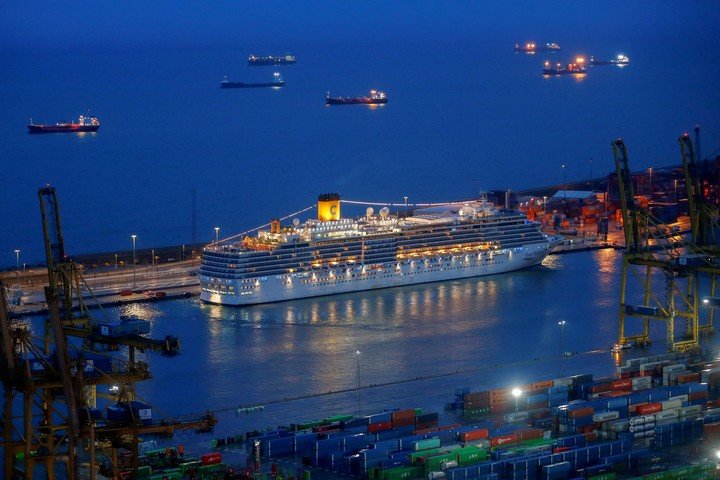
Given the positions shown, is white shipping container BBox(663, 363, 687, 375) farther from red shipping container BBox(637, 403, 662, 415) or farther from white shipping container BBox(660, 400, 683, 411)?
red shipping container BBox(637, 403, 662, 415)

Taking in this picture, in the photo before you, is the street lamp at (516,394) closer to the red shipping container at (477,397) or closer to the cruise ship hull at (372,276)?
the red shipping container at (477,397)

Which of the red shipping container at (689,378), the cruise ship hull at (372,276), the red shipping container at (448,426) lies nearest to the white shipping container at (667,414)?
the red shipping container at (689,378)

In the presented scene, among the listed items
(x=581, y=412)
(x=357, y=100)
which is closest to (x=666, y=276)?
(x=581, y=412)

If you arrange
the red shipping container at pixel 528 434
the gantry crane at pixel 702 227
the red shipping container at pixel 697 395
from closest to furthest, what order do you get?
the red shipping container at pixel 528 434
the red shipping container at pixel 697 395
the gantry crane at pixel 702 227

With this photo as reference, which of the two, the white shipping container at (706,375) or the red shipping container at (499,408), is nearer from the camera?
the red shipping container at (499,408)

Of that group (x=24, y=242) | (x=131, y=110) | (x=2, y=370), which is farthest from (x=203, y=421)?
(x=131, y=110)

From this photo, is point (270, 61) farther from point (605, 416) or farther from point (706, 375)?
point (605, 416)

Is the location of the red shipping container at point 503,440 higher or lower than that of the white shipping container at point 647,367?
lower
